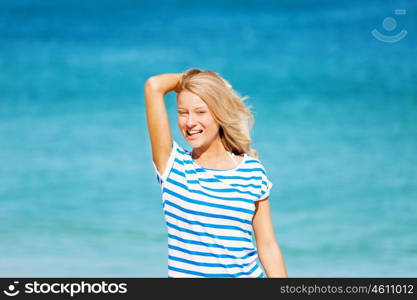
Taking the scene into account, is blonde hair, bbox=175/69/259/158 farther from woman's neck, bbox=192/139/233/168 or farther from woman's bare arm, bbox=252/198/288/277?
woman's bare arm, bbox=252/198/288/277

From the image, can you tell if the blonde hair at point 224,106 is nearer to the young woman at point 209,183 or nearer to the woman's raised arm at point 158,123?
the young woman at point 209,183

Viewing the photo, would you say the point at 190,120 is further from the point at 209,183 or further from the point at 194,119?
the point at 209,183

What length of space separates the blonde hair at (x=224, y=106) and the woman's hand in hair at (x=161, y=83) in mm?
34

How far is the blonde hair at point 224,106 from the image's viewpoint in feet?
10.6

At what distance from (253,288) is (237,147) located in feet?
1.88

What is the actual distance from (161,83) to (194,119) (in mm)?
191

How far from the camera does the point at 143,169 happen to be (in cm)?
922

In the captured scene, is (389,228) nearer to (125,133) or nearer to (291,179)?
(291,179)

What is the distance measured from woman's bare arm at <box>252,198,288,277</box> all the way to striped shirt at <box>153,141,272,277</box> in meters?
0.05

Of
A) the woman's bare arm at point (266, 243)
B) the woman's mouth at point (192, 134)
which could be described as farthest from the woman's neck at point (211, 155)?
the woman's bare arm at point (266, 243)

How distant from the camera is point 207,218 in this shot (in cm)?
309

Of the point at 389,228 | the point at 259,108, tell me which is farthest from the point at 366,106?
the point at 389,228

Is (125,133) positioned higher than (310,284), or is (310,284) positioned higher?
(125,133)

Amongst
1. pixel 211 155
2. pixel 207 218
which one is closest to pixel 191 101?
pixel 211 155
